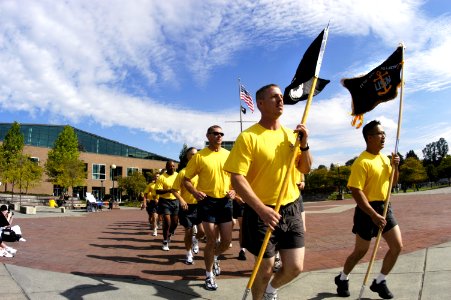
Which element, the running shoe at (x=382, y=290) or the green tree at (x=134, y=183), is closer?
the running shoe at (x=382, y=290)

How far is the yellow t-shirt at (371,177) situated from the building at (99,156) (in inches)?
2617

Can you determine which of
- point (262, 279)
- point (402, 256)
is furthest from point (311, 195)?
point (262, 279)

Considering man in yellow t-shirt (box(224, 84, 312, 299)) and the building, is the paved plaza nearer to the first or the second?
Result: man in yellow t-shirt (box(224, 84, 312, 299))

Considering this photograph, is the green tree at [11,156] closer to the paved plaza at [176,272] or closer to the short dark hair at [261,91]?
the paved plaza at [176,272]

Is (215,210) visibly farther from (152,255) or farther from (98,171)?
(98,171)

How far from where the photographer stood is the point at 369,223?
4.50 metres

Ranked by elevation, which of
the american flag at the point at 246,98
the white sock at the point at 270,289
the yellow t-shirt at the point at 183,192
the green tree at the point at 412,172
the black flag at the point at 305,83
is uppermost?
the american flag at the point at 246,98

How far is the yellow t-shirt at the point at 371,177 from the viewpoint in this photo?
4.54 metres

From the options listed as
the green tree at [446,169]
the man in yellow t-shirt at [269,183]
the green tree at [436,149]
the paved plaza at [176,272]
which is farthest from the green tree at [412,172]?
the green tree at [436,149]

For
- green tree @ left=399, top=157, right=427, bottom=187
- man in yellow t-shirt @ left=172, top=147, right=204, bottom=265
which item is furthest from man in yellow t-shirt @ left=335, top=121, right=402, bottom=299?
green tree @ left=399, top=157, right=427, bottom=187

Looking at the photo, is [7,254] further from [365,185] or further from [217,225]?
[365,185]

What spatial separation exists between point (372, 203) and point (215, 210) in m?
2.11

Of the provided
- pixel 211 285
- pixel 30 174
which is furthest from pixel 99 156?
pixel 211 285

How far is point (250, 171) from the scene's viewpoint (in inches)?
138
